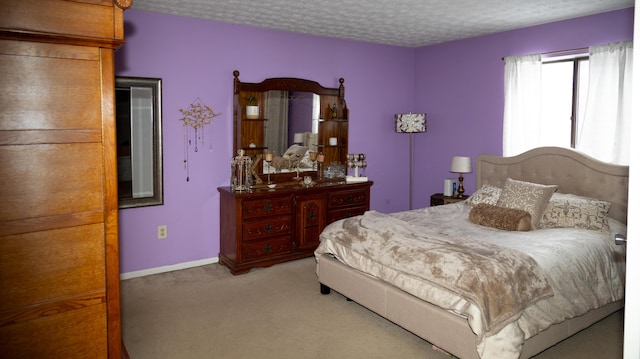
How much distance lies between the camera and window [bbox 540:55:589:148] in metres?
4.68

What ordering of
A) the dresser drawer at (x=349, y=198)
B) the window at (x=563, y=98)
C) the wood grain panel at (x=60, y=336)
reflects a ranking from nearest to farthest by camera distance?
the wood grain panel at (x=60, y=336)
the window at (x=563, y=98)
the dresser drawer at (x=349, y=198)

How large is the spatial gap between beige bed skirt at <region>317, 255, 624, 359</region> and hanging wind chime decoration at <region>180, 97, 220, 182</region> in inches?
73.8

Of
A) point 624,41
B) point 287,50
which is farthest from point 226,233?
point 624,41

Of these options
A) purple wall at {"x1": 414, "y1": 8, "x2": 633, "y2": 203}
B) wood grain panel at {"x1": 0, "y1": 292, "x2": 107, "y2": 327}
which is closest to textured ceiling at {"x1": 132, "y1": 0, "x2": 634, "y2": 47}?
purple wall at {"x1": 414, "y1": 8, "x2": 633, "y2": 203}

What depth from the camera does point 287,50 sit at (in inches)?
203

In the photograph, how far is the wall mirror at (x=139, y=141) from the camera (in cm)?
426

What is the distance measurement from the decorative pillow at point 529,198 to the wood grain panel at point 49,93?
3.43 meters

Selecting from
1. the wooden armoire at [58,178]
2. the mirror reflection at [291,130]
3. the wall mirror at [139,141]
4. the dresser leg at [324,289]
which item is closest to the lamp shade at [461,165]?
the mirror reflection at [291,130]

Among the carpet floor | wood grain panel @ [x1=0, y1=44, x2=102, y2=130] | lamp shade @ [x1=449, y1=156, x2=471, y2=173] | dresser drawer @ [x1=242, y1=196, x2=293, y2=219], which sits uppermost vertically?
wood grain panel @ [x1=0, y1=44, x2=102, y2=130]

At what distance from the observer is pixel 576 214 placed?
380 cm

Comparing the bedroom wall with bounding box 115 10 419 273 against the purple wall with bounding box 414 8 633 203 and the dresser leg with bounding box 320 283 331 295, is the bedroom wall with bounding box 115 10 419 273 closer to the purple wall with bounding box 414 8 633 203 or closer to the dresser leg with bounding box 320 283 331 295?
the purple wall with bounding box 414 8 633 203

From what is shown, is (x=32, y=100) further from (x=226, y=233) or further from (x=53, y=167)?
(x=226, y=233)

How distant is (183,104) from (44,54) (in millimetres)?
2928

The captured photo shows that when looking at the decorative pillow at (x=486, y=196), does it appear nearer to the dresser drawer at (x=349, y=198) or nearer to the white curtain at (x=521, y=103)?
the white curtain at (x=521, y=103)
